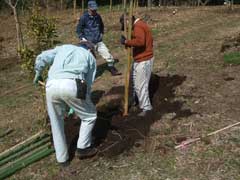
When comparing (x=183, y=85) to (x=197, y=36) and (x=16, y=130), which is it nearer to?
(x=16, y=130)

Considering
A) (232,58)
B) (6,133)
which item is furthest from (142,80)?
(232,58)

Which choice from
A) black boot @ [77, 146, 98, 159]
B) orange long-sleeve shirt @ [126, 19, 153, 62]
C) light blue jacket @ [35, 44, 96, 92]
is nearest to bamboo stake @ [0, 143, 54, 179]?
black boot @ [77, 146, 98, 159]

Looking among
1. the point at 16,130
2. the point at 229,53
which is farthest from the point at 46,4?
the point at 16,130

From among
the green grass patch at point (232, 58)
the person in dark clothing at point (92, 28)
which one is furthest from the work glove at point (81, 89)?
the green grass patch at point (232, 58)

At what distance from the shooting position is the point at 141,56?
730cm

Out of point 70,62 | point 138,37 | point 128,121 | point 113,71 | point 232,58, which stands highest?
point 138,37

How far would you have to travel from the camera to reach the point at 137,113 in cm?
765

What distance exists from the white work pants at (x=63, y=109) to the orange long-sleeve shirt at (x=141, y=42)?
56.5 inches

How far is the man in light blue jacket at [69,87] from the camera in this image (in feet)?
19.1

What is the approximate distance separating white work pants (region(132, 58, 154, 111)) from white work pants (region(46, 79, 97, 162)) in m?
1.37

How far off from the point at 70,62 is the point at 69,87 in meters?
0.35

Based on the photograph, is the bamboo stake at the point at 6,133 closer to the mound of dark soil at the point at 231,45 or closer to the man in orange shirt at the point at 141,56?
the man in orange shirt at the point at 141,56

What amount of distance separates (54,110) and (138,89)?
71.2 inches

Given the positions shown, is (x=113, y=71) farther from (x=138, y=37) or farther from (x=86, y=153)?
(x=86, y=153)
